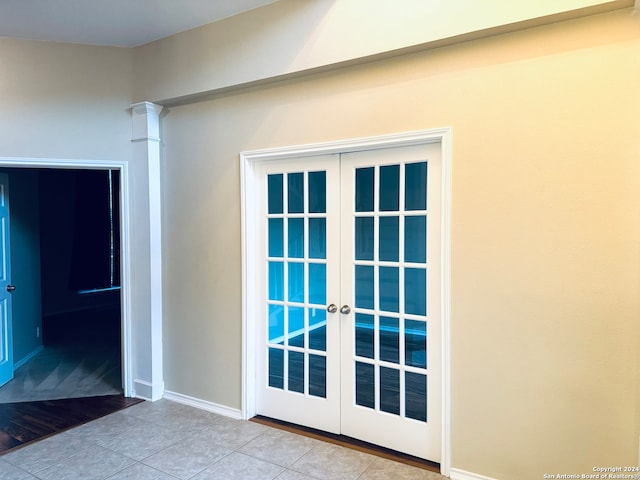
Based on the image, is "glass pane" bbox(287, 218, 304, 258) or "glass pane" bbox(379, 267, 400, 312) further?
"glass pane" bbox(287, 218, 304, 258)

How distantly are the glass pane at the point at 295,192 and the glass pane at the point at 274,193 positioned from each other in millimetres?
87

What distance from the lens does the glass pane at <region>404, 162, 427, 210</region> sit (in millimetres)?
2762

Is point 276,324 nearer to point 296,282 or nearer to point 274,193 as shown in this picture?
point 296,282

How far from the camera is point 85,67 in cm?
374

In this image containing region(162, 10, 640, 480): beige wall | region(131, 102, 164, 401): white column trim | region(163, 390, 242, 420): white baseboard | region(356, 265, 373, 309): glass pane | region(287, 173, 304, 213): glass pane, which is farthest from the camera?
region(131, 102, 164, 401): white column trim

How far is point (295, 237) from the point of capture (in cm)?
328

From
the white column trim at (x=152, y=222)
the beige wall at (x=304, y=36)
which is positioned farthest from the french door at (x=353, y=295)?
the white column trim at (x=152, y=222)

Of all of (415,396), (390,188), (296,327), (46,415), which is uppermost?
(390,188)

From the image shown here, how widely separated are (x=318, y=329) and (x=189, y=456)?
1.20 metres

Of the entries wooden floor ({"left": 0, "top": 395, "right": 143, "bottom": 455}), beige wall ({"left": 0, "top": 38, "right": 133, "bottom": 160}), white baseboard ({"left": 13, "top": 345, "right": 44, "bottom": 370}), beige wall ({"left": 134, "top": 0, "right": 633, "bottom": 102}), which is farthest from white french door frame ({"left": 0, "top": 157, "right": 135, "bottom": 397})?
white baseboard ({"left": 13, "top": 345, "right": 44, "bottom": 370})

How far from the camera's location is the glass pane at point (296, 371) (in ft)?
10.8

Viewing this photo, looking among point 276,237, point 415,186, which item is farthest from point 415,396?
point 276,237

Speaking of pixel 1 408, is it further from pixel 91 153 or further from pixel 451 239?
pixel 451 239

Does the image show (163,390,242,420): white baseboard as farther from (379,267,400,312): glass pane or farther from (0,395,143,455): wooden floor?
(379,267,400,312): glass pane
